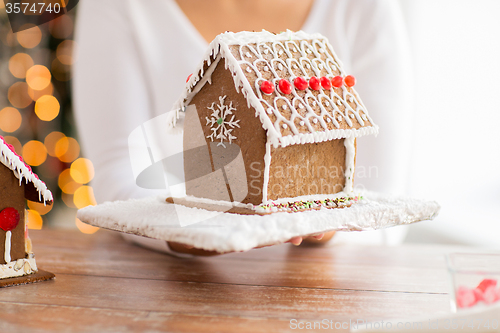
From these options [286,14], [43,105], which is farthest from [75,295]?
[43,105]

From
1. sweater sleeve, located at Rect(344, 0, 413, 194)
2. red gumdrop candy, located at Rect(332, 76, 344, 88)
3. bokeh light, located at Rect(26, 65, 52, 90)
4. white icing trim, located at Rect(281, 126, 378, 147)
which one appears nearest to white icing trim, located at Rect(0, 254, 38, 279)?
white icing trim, located at Rect(281, 126, 378, 147)

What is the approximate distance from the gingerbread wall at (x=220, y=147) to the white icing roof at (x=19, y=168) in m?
0.37

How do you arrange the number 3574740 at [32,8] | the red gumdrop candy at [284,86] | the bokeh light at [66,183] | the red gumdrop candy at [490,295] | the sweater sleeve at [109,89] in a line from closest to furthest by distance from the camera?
the red gumdrop candy at [490,295], the red gumdrop candy at [284,86], the sweater sleeve at [109,89], the number 3574740 at [32,8], the bokeh light at [66,183]

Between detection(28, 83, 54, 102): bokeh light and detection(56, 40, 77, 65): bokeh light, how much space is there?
0.19 meters

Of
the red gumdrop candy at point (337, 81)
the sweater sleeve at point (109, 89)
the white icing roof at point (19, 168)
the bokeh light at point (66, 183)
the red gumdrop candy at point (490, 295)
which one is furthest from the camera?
the bokeh light at point (66, 183)

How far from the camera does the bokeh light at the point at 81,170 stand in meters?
2.95

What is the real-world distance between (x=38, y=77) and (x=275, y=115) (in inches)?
95.1

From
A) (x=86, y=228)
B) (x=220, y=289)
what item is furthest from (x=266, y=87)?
(x=86, y=228)

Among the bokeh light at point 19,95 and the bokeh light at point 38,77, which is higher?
the bokeh light at point 38,77

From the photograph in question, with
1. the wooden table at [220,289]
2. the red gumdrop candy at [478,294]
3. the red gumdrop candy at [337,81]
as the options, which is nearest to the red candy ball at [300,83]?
the red gumdrop candy at [337,81]

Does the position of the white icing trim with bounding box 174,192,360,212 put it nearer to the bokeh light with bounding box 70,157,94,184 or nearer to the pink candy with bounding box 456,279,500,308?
the pink candy with bounding box 456,279,500,308

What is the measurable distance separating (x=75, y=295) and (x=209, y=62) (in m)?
0.63

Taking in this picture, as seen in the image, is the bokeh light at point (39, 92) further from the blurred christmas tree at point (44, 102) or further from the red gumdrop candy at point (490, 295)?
the red gumdrop candy at point (490, 295)

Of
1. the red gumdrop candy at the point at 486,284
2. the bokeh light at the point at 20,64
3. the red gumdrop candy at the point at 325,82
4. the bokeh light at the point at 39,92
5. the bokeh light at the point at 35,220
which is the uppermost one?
the bokeh light at the point at 20,64
